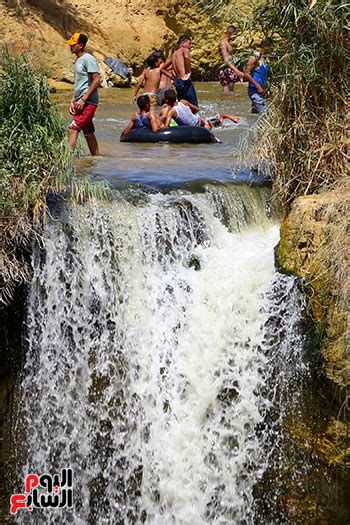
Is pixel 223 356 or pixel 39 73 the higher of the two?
pixel 39 73

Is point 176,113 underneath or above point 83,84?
underneath

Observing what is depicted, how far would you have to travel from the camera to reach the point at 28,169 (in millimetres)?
7410

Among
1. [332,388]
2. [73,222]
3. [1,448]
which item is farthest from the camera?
[73,222]

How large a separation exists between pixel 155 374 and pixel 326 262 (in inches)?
67.0

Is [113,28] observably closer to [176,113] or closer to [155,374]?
[176,113]

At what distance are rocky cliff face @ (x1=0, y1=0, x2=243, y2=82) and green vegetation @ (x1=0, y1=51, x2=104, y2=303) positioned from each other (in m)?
8.59

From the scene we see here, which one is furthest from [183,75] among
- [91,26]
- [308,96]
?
[308,96]

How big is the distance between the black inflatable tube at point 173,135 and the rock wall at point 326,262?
502 centimetres

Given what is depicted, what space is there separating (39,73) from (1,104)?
0.50 metres

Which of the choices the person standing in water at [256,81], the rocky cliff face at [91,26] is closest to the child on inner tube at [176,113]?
the person standing in water at [256,81]

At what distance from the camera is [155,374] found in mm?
7293

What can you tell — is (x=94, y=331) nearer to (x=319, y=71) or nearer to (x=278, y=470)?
(x=278, y=470)

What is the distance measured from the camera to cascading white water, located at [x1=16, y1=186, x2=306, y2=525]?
6926 millimetres

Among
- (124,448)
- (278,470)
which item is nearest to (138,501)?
(124,448)
